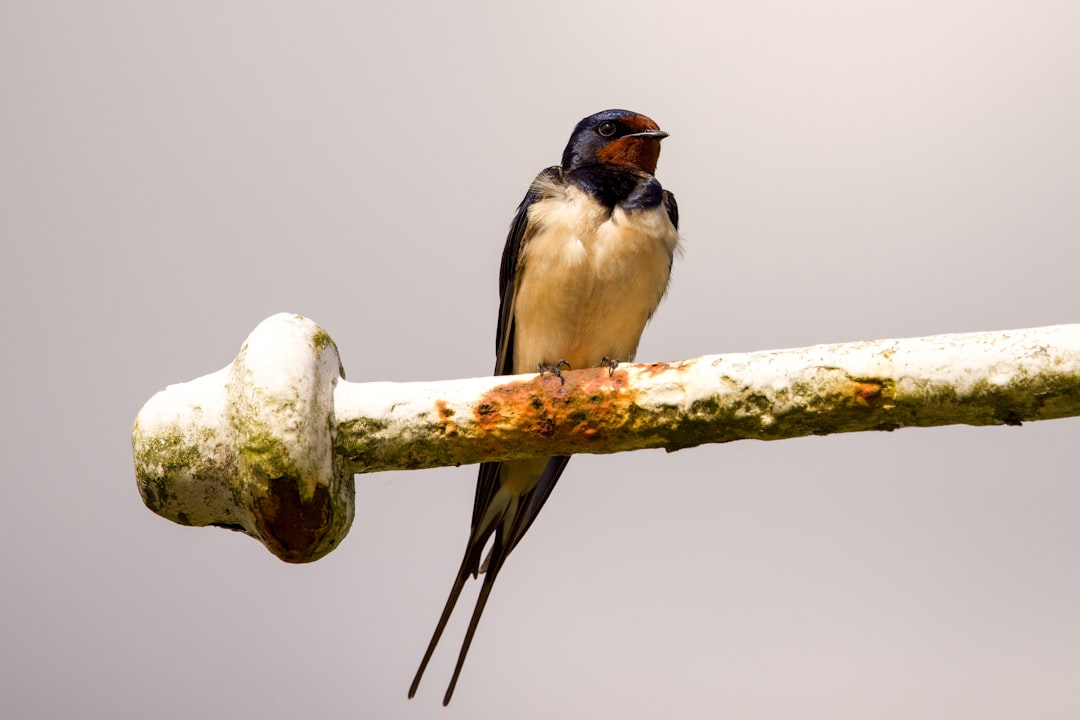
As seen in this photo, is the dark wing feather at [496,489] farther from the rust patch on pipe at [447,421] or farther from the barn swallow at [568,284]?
the rust patch on pipe at [447,421]

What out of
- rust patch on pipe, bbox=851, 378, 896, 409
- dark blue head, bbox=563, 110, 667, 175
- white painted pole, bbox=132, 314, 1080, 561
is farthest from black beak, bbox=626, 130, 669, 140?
rust patch on pipe, bbox=851, 378, 896, 409

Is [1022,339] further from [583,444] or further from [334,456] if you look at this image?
[334,456]

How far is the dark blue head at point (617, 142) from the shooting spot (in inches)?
95.7

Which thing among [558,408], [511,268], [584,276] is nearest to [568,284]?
[584,276]

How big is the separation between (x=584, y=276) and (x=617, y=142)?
1.10ft

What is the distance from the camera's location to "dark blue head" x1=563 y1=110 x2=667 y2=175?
2430mm

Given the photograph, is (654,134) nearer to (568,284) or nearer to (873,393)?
(568,284)

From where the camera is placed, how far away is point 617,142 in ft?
8.00

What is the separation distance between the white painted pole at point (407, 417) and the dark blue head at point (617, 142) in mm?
897

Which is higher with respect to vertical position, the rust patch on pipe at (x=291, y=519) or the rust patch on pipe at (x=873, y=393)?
the rust patch on pipe at (x=873, y=393)

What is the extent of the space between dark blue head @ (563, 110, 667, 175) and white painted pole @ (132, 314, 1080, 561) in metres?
0.90

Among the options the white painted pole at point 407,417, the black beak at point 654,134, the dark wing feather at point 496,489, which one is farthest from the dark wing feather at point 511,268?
the white painted pole at point 407,417

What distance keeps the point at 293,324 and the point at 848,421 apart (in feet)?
2.29

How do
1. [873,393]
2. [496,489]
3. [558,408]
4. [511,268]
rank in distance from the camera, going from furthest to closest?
1. [511,268]
2. [496,489]
3. [558,408]
4. [873,393]
